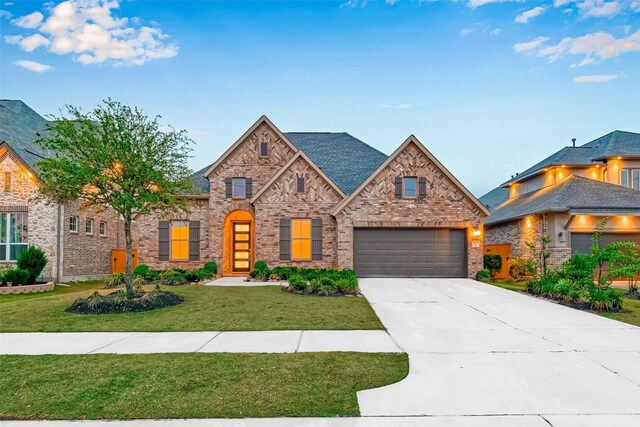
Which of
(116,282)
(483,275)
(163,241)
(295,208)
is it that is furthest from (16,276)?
(483,275)

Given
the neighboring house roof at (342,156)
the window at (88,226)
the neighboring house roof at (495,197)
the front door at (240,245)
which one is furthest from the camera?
the neighboring house roof at (495,197)

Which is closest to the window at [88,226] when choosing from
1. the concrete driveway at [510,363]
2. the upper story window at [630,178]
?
A: the concrete driveway at [510,363]

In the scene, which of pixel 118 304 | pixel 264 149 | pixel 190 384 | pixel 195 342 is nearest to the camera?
pixel 190 384

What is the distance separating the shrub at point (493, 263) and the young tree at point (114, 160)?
1529cm

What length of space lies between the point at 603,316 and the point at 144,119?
13375mm

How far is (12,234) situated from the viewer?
16.1 metres

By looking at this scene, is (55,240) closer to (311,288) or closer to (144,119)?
(144,119)

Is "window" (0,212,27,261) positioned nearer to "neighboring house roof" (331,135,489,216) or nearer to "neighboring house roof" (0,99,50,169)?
"neighboring house roof" (0,99,50,169)

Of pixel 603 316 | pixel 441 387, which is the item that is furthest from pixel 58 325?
pixel 603 316

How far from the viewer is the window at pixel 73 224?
663 inches

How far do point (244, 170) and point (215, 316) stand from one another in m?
10.9

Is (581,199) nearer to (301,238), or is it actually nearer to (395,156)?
(395,156)

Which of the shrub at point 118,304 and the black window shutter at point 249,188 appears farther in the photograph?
the black window shutter at point 249,188

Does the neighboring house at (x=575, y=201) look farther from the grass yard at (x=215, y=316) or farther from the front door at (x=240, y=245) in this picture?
the front door at (x=240, y=245)
